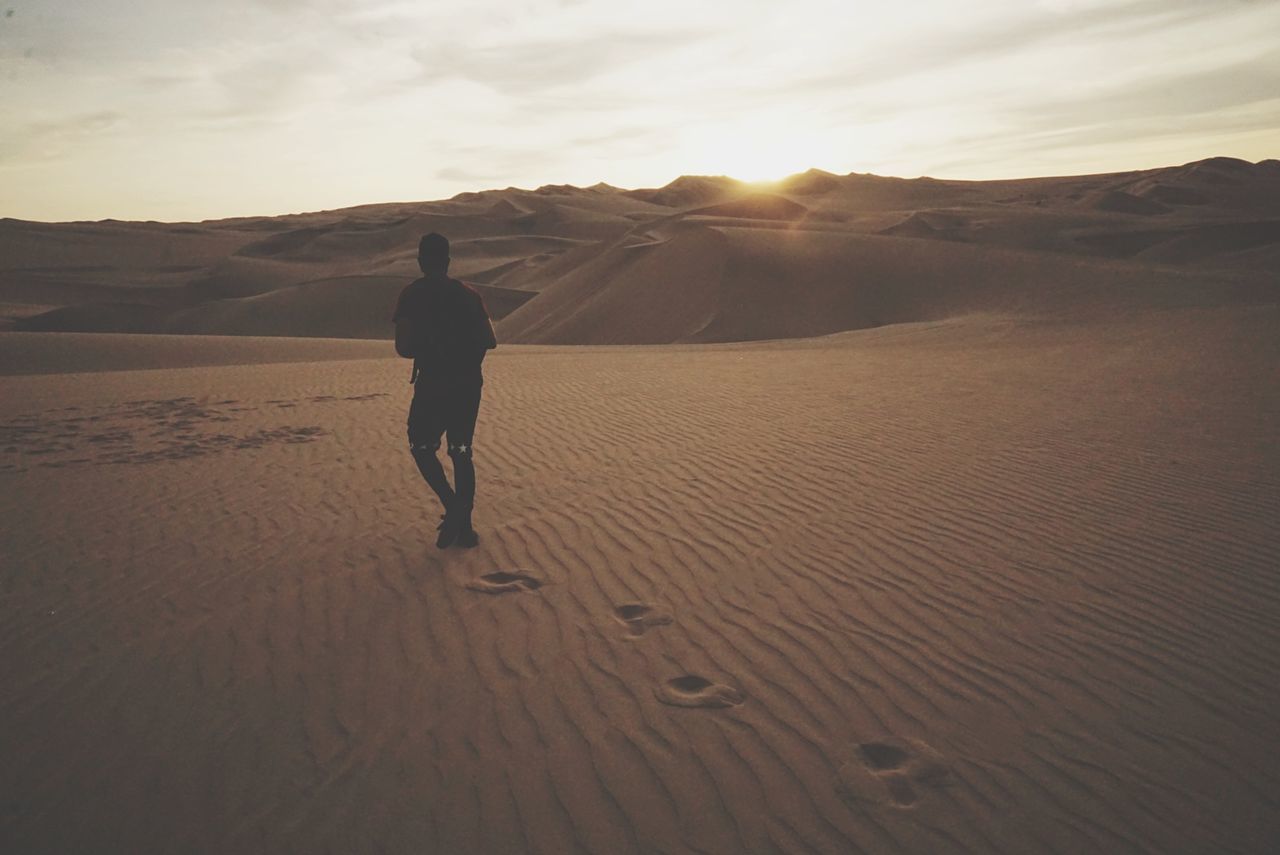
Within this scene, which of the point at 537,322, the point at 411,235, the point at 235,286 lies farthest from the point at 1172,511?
the point at 411,235

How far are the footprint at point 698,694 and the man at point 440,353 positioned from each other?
2115 millimetres

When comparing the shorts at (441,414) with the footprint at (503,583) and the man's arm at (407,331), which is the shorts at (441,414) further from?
the footprint at (503,583)

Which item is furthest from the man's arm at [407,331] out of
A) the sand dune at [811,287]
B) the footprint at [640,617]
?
the sand dune at [811,287]

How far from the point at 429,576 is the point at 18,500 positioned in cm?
409

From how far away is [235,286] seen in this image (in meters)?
56.3

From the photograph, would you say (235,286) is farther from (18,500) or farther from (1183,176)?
(1183,176)

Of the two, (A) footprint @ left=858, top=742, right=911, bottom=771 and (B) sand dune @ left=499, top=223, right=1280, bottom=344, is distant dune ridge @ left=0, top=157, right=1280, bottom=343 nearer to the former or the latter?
(B) sand dune @ left=499, top=223, right=1280, bottom=344

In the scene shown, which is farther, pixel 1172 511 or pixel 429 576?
pixel 1172 511

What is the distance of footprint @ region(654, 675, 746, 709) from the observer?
12.2 feet

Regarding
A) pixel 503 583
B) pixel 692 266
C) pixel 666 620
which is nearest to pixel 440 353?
pixel 503 583

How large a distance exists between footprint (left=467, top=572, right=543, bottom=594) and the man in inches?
26.4

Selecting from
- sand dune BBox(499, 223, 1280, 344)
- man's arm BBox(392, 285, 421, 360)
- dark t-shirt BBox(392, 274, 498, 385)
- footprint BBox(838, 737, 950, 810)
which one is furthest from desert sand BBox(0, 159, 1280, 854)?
sand dune BBox(499, 223, 1280, 344)

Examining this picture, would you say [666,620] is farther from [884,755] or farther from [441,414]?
[441,414]

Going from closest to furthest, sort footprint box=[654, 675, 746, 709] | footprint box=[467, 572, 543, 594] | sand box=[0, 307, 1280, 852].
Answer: sand box=[0, 307, 1280, 852] < footprint box=[654, 675, 746, 709] < footprint box=[467, 572, 543, 594]
